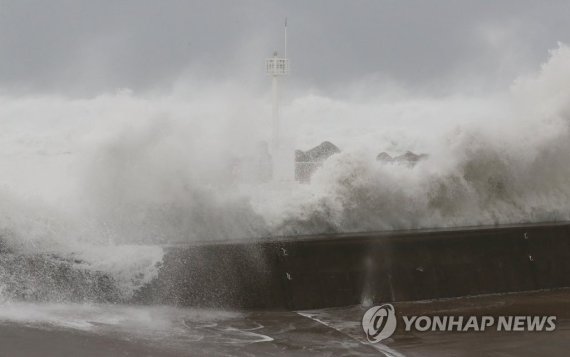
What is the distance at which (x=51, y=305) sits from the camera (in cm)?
618

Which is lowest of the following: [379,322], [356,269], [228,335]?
[228,335]

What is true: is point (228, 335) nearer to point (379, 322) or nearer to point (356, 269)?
point (379, 322)

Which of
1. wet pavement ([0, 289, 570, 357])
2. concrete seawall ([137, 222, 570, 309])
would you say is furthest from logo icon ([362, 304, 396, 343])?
concrete seawall ([137, 222, 570, 309])

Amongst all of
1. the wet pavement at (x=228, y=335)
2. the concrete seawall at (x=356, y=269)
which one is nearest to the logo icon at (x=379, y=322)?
the wet pavement at (x=228, y=335)

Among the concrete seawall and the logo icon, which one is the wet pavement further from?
the concrete seawall

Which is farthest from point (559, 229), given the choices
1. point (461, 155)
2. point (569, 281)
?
point (461, 155)

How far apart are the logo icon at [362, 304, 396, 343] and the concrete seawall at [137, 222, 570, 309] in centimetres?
29

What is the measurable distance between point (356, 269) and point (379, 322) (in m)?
0.93

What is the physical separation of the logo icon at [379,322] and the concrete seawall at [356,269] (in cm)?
29

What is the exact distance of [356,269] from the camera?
7215mm

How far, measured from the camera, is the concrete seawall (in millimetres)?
6742

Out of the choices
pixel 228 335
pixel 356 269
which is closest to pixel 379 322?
pixel 356 269

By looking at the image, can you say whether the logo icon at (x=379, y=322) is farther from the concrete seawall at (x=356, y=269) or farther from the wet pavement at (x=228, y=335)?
the concrete seawall at (x=356, y=269)

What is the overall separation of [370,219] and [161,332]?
3.94 metres
